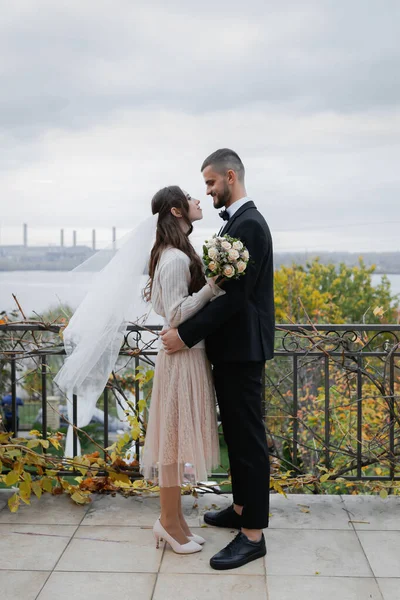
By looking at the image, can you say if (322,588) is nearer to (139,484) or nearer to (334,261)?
(139,484)

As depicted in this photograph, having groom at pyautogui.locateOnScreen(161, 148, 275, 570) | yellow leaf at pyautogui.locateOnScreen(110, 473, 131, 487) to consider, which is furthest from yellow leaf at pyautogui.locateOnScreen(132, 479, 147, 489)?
groom at pyautogui.locateOnScreen(161, 148, 275, 570)

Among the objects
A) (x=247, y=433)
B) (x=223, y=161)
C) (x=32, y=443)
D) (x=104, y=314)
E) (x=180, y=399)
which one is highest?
(x=223, y=161)

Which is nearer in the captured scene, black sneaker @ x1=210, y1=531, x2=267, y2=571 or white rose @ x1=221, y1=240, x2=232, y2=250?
white rose @ x1=221, y1=240, x2=232, y2=250

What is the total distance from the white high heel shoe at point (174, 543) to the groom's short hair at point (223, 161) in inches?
65.5

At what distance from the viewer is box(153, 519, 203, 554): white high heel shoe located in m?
3.09

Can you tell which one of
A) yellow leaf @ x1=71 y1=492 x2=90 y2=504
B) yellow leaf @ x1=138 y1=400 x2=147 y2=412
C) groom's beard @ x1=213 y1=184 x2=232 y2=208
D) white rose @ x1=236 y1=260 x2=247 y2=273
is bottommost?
yellow leaf @ x1=71 y1=492 x2=90 y2=504

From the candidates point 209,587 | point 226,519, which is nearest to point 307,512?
point 226,519

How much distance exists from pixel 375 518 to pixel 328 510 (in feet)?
0.83

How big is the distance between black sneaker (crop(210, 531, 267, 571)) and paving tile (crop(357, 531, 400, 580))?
0.49 meters

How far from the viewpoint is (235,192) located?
3055 millimetres

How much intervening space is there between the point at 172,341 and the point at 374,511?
1.57 metres

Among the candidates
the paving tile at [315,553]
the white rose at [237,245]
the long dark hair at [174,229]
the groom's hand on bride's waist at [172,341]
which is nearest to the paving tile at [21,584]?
the paving tile at [315,553]

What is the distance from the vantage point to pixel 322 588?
9.04 ft

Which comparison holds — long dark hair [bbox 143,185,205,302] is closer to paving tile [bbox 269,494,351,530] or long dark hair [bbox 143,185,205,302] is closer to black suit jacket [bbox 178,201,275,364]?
black suit jacket [bbox 178,201,275,364]
